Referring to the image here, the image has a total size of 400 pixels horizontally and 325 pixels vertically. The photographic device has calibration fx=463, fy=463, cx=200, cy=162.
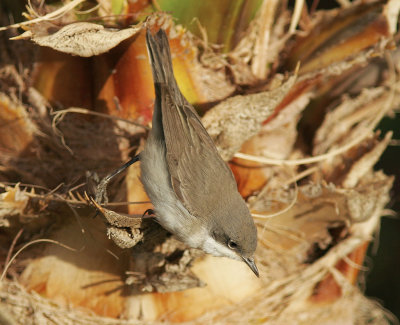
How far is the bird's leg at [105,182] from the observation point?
1.70 metres

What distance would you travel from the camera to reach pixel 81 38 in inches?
59.7

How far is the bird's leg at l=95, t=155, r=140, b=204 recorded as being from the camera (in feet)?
5.58

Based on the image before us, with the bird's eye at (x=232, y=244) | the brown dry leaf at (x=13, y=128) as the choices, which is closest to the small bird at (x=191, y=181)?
the bird's eye at (x=232, y=244)

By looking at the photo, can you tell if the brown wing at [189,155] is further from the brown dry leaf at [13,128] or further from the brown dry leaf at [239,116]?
the brown dry leaf at [13,128]

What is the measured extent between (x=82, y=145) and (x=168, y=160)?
0.37 meters

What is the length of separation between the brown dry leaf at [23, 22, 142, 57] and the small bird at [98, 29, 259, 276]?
0.23 m

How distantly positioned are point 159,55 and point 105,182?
0.51 metres

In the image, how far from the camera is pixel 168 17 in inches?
68.9

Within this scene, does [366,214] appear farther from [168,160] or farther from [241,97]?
[168,160]

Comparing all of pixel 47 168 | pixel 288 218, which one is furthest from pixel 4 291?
pixel 288 218

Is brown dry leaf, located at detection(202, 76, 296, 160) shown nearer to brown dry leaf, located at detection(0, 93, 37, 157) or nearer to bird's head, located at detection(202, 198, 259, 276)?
bird's head, located at detection(202, 198, 259, 276)

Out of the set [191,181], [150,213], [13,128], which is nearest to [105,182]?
[150,213]

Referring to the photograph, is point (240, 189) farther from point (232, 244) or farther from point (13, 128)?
point (13, 128)

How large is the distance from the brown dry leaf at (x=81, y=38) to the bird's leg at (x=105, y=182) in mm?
467
